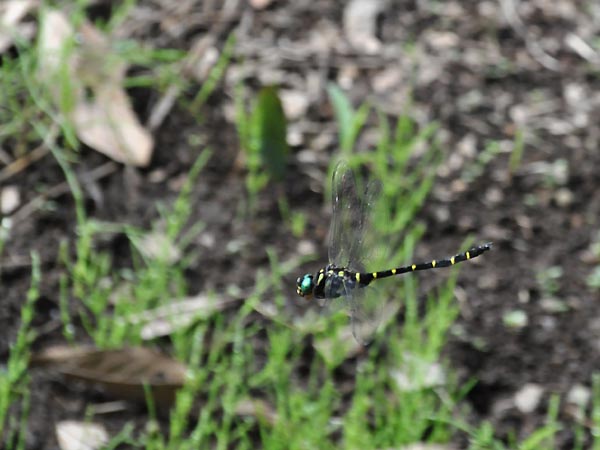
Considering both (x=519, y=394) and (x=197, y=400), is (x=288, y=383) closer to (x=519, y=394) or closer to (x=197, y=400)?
(x=197, y=400)

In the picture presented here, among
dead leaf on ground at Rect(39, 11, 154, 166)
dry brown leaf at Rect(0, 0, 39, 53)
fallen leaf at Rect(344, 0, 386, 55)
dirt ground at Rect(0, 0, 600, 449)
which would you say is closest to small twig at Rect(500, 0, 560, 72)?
dirt ground at Rect(0, 0, 600, 449)

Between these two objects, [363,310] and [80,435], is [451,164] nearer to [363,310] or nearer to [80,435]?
[363,310]

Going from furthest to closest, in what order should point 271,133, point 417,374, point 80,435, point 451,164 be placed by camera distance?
point 451,164
point 271,133
point 417,374
point 80,435

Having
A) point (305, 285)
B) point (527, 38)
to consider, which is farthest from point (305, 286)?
point (527, 38)

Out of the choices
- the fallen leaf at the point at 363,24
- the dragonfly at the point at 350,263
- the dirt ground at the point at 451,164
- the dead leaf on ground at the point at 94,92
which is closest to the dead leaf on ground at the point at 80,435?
the dirt ground at the point at 451,164

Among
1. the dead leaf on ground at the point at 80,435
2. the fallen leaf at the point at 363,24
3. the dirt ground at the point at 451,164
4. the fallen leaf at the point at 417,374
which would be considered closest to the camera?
the dead leaf on ground at the point at 80,435

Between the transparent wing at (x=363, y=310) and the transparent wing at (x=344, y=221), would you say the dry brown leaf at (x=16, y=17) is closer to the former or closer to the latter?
the transparent wing at (x=344, y=221)
